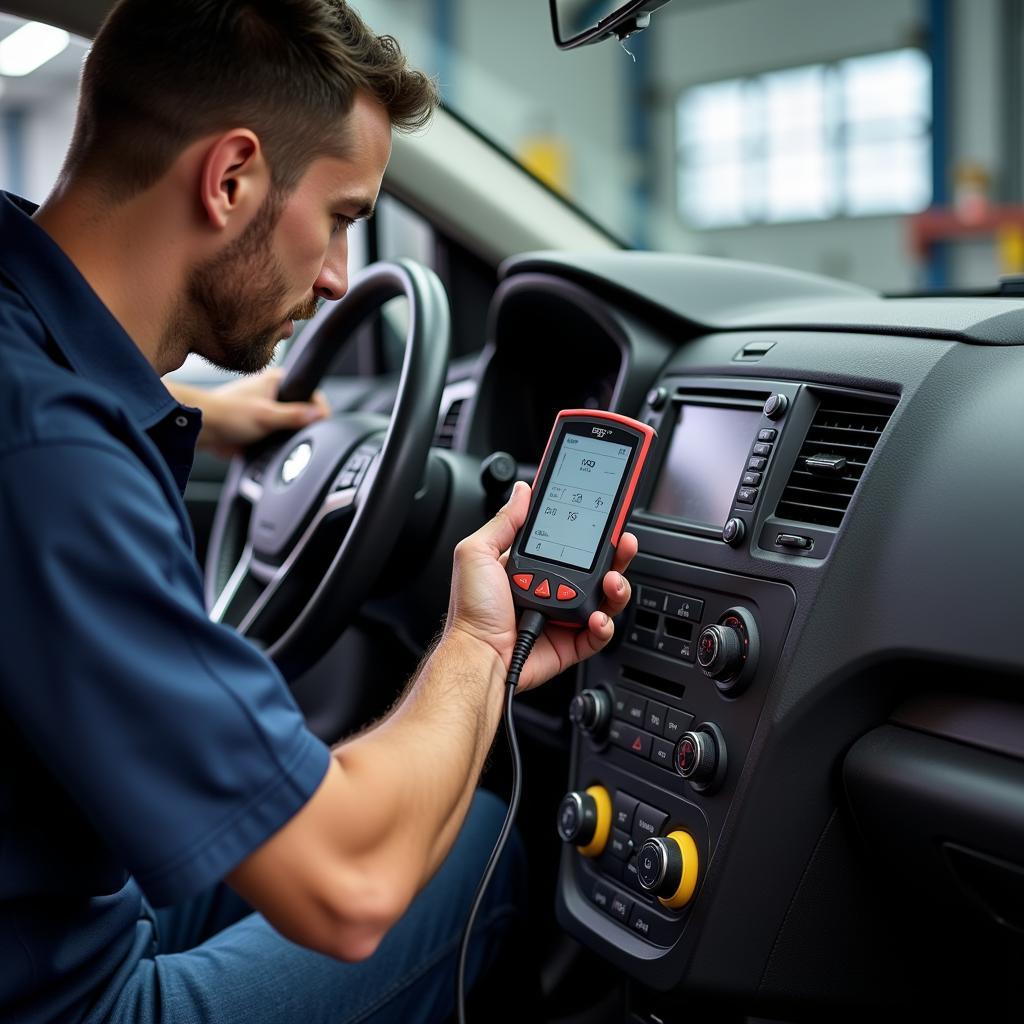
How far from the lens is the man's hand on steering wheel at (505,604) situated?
0.94 metres

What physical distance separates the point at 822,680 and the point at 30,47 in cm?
138

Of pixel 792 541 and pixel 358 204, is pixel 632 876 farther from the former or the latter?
pixel 358 204

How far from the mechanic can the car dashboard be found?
0.41 feet

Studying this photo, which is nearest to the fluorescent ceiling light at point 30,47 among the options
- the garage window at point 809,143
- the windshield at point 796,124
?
the windshield at point 796,124

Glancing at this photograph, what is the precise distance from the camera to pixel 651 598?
3.71 feet

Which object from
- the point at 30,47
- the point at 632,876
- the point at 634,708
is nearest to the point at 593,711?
the point at 634,708

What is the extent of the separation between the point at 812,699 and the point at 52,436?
0.59m

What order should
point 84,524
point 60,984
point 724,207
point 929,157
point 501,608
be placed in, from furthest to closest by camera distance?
point 724,207, point 929,157, point 501,608, point 60,984, point 84,524

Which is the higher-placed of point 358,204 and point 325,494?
point 358,204

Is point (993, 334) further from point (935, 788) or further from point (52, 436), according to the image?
point (52, 436)

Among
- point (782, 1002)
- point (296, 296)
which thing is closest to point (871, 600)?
point (782, 1002)

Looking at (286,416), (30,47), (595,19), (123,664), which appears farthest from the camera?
(30,47)

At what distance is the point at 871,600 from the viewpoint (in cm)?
95

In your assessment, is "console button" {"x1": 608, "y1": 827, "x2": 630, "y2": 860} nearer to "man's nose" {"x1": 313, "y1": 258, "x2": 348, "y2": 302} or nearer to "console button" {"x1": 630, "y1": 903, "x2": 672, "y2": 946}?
"console button" {"x1": 630, "y1": 903, "x2": 672, "y2": 946}
